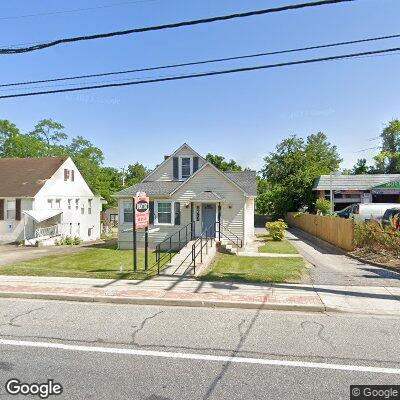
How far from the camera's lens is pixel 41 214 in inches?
997

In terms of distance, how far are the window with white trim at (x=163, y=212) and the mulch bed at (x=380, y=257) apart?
10.7m

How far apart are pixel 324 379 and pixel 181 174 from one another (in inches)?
784

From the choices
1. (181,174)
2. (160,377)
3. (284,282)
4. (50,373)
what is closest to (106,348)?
(50,373)

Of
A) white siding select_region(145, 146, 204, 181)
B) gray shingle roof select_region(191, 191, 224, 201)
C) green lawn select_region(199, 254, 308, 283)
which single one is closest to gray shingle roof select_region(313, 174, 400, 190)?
white siding select_region(145, 146, 204, 181)

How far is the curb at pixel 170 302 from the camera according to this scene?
8242 mm

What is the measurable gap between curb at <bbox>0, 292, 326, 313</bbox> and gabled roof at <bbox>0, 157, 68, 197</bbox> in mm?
17749

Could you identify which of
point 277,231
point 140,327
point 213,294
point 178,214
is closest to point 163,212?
point 178,214

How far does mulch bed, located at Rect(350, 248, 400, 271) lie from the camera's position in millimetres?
13662

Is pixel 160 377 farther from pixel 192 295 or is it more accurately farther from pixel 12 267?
pixel 12 267

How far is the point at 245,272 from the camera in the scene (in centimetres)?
1214

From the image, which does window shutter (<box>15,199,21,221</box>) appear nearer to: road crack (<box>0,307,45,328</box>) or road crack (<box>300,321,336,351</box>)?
road crack (<box>0,307,45,328</box>)

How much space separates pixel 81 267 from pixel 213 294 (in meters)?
7.24

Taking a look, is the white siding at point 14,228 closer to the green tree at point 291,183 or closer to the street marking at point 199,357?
the street marking at point 199,357

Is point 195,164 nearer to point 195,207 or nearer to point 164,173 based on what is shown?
point 164,173
